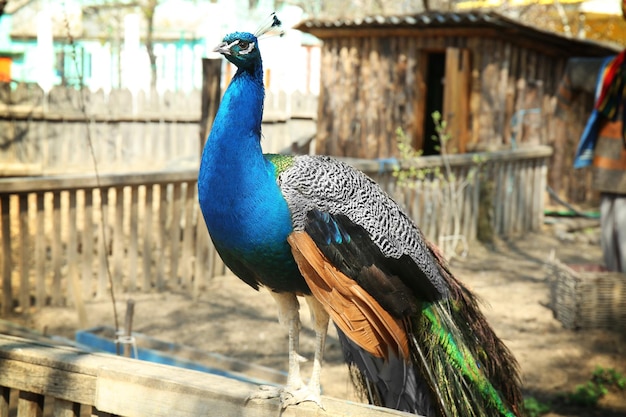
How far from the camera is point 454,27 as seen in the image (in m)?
10.9

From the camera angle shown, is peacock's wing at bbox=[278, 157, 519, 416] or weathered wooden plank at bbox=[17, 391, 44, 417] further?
weathered wooden plank at bbox=[17, 391, 44, 417]

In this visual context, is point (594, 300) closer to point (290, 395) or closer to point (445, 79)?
point (290, 395)

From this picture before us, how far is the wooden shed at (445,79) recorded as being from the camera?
10.8 meters

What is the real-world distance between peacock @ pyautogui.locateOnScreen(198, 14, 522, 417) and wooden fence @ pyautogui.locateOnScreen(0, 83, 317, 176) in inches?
367

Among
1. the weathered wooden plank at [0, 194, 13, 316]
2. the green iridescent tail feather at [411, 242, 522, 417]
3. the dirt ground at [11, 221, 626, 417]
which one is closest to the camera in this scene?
the green iridescent tail feather at [411, 242, 522, 417]

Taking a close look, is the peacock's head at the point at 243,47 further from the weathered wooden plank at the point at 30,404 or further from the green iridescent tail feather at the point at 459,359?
the weathered wooden plank at the point at 30,404

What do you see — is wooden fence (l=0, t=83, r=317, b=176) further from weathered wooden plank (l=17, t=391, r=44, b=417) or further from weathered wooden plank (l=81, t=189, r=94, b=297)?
weathered wooden plank (l=17, t=391, r=44, b=417)

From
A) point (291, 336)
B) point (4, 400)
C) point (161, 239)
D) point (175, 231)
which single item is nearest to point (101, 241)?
point (161, 239)

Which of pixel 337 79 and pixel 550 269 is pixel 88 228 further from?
pixel 337 79

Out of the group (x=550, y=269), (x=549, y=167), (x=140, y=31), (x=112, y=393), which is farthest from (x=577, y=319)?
(x=140, y=31)

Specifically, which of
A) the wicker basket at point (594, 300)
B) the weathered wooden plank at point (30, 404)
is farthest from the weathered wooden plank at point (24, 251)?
the wicker basket at point (594, 300)

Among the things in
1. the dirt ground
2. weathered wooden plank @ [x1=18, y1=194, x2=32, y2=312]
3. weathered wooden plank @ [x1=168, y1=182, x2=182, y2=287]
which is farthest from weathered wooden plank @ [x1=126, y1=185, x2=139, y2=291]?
weathered wooden plank @ [x1=18, y1=194, x2=32, y2=312]

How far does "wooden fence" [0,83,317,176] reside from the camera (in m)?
12.3

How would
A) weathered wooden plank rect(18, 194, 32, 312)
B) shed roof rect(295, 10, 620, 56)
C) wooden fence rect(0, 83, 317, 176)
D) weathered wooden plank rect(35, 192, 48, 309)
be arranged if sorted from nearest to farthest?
weathered wooden plank rect(18, 194, 32, 312), weathered wooden plank rect(35, 192, 48, 309), shed roof rect(295, 10, 620, 56), wooden fence rect(0, 83, 317, 176)
